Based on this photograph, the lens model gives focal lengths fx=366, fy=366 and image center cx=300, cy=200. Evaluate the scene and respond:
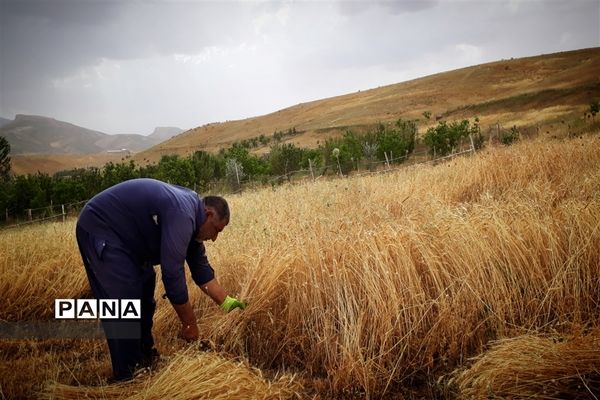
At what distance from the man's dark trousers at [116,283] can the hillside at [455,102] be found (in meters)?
34.5

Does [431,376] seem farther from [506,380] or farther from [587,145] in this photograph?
[587,145]

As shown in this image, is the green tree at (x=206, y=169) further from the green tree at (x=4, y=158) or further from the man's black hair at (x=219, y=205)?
the green tree at (x=4, y=158)

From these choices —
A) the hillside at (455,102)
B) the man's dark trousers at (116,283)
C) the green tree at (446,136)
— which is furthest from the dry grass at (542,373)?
the hillside at (455,102)

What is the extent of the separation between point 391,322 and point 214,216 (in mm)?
1669

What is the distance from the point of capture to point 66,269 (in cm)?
535

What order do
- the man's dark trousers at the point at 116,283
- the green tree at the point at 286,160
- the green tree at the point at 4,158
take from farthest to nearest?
the green tree at the point at 4,158 → the green tree at the point at 286,160 → the man's dark trousers at the point at 116,283

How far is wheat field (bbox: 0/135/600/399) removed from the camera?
2377 millimetres

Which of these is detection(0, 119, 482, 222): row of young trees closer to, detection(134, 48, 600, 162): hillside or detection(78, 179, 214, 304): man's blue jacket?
detection(134, 48, 600, 162): hillside

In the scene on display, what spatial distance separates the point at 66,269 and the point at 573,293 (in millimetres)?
6133

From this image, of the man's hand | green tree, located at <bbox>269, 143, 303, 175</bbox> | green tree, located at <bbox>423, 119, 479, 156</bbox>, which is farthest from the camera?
green tree, located at <bbox>269, 143, 303, 175</bbox>

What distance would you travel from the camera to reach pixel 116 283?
2.54 m

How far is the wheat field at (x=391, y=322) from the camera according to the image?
2.38 metres

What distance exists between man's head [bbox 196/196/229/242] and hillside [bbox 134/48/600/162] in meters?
33.9

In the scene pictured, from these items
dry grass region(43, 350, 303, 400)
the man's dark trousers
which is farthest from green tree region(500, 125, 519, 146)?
the man's dark trousers
